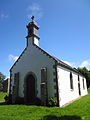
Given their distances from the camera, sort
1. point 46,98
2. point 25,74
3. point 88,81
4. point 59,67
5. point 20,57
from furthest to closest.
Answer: point 88,81 → point 20,57 → point 25,74 → point 59,67 → point 46,98

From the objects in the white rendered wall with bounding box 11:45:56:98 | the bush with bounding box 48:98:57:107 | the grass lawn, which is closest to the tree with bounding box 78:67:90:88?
the white rendered wall with bounding box 11:45:56:98

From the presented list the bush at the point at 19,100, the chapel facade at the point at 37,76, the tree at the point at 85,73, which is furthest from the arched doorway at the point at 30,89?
the tree at the point at 85,73

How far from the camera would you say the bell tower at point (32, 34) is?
17.2 metres

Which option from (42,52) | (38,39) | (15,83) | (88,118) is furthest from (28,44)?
(88,118)

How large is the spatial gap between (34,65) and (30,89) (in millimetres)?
3076

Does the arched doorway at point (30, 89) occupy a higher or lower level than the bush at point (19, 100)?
higher

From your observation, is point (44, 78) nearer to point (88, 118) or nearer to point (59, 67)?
point (59, 67)

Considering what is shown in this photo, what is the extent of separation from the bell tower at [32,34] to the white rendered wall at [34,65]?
769mm

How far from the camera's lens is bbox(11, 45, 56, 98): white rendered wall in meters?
14.0

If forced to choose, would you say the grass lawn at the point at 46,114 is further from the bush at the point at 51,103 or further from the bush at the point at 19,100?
the bush at the point at 19,100

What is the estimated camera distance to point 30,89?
15828 millimetres

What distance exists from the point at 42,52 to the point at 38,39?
3.60m

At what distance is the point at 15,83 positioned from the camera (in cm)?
1666

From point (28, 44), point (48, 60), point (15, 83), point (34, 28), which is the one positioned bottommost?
point (15, 83)
